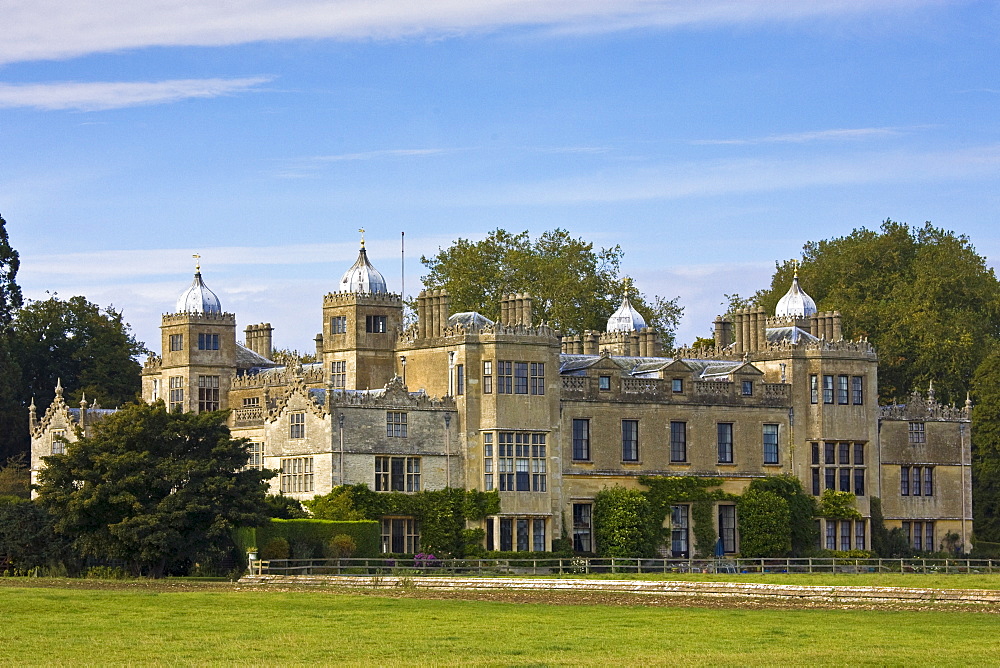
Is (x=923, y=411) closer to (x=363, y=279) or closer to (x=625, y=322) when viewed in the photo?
(x=625, y=322)

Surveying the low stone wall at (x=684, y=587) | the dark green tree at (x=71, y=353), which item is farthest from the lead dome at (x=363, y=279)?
the dark green tree at (x=71, y=353)

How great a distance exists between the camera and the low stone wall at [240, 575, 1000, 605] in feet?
158

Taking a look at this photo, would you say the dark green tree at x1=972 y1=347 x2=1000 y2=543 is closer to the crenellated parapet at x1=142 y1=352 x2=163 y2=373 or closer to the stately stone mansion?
the stately stone mansion

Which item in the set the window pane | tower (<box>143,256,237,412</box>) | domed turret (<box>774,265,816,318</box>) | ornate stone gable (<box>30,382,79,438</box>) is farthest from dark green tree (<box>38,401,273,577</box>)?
domed turret (<box>774,265,816,318</box>)

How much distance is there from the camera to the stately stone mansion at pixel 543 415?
228 feet

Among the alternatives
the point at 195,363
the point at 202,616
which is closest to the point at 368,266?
the point at 195,363

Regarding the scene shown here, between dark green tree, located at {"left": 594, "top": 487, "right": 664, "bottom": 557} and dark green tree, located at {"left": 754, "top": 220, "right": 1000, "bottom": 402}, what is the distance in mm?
25584

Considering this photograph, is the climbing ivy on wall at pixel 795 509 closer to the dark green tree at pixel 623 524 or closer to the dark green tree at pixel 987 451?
the dark green tree at pixel 623 524

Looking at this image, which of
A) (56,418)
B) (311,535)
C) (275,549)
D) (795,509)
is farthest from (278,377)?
(795,509)

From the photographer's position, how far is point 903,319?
315 feet

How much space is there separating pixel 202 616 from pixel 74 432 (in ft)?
100.0

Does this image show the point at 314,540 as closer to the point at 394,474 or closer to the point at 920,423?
the point at 394,474

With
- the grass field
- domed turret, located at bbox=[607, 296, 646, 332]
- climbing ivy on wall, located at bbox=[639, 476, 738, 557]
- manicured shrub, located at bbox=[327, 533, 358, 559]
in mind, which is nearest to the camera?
the grass field

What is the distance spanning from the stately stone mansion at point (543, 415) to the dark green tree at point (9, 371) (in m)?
6.30
